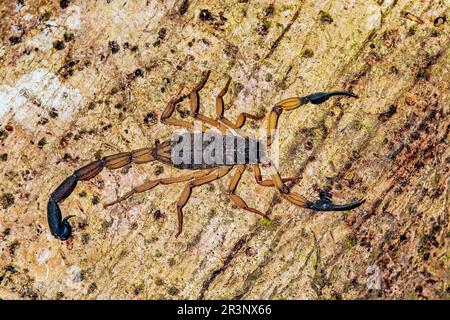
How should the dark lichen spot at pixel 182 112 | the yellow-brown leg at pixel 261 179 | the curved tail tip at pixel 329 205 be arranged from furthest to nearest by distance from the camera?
the dark lichen spot at pixel 182 112 < the yellow-brown leg at pixel 261 179 < the curved tail tip at pixel 329 205

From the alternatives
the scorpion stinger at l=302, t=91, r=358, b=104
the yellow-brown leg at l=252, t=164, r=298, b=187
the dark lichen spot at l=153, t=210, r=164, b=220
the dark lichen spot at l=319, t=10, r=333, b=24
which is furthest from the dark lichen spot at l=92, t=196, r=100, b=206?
the dark lichen spot at l=319, t=10, r=333, b=24

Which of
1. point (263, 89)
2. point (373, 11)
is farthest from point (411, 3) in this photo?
point (263, 89)

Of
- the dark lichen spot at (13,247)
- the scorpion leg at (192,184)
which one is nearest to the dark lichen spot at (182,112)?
the scorpion leg at (192,184)

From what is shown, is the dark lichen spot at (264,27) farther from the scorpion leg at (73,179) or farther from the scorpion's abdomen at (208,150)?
the scorpion leg at (73,179)

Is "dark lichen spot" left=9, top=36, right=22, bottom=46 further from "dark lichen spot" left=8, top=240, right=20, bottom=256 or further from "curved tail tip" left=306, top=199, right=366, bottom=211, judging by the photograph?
"curved tail tip" left=306, top=199, right=366, bottom=211

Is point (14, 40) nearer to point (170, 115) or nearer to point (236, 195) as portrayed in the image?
point (170, 115)

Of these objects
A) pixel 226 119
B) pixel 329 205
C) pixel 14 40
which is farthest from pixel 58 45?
pixel 329 205
